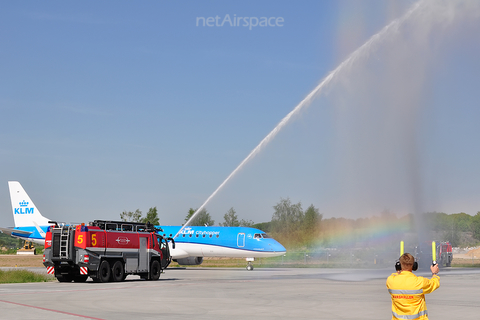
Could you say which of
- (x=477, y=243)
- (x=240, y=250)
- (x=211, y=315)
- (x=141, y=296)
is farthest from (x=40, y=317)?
(x=477, y=243)

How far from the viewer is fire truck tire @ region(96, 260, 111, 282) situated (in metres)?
31.1

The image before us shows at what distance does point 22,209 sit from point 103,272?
111 ft

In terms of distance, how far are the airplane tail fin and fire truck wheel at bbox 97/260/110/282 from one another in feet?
104

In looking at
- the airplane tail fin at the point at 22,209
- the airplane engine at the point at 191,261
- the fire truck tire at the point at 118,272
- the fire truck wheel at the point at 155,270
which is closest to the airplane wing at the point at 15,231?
the airplane tail fin at the point at 22,209

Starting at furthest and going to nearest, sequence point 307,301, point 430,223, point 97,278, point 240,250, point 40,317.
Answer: point 240,250, point 430,223, point 97,278, point 307,301, point 40,317

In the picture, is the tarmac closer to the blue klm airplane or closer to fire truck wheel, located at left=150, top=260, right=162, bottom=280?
fire truck wheel, located at left=150, top=260, right=162, bottom=280

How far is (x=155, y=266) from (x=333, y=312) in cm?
1940

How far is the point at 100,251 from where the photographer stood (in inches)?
1223

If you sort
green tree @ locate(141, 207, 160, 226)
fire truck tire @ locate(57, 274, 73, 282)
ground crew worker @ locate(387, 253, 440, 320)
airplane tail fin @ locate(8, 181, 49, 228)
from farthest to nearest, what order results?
green tree @ locate(141, 207, 160, 226)
airplane tail fin @ locate(8, 181, 49, 228)
fire truck tire @ locate(57, 274, 73, 282)
ground crew worker @ locate(387, 253, 440, 320)

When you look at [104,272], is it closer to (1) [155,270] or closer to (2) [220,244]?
(1) [155,270]

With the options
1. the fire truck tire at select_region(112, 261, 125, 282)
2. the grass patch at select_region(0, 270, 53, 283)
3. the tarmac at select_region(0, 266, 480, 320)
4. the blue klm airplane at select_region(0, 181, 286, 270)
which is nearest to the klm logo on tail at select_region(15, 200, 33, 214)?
the blue klm airplane at select_region(0, 181, 286, 270)

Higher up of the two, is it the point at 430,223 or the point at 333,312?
the point at 430,223

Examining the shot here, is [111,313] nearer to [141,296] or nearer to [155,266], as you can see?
[141,296]

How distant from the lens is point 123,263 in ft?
108
